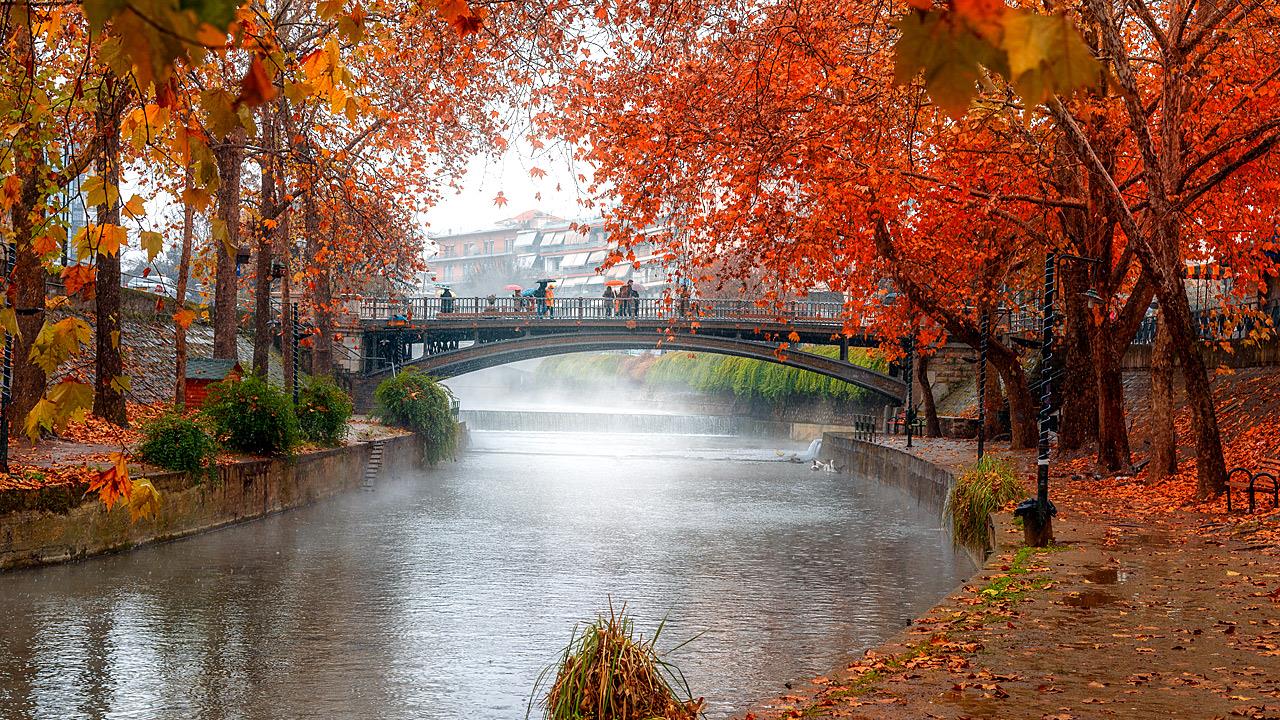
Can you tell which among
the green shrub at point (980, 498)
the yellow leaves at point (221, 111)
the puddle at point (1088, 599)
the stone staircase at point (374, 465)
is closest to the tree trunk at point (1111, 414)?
the green shrub at point (980, 498)

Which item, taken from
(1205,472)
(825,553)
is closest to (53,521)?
(825,553)

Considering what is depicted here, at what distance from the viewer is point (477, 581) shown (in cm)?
1595

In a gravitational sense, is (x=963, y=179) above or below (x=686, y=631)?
above

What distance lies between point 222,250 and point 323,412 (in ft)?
18.1

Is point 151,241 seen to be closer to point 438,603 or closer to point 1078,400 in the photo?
point 438,603

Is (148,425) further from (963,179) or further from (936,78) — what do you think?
(936,78)

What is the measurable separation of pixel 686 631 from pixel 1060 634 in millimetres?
4973

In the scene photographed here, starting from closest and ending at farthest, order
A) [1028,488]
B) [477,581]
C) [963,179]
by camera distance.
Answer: [477,581], [1028,488], [963,179]

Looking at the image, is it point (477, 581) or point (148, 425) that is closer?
point (477, 581)

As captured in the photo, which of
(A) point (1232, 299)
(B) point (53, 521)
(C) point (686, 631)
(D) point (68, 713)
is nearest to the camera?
(D) point (68, 713)

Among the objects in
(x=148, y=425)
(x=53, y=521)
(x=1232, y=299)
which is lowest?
(x=53, y=521)

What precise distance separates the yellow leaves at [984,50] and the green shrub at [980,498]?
1459 centimetres

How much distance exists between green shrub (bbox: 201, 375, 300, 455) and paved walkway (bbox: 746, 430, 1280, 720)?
13.2 m

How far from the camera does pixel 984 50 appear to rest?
2266 millimetres
